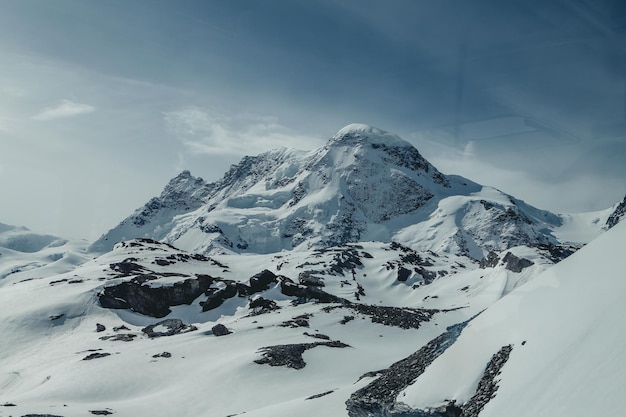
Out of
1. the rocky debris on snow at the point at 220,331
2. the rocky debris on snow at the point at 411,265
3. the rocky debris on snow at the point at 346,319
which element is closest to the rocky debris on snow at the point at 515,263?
the rocky debris on snow at the point at 411,265

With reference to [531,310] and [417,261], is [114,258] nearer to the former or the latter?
[417,261]

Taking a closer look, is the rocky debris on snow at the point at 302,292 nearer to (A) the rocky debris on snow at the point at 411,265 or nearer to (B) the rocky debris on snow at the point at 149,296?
(B) the rocky debris on snow at the point at 149,296

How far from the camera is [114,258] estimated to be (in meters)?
126

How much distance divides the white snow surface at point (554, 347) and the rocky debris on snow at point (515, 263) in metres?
86.2

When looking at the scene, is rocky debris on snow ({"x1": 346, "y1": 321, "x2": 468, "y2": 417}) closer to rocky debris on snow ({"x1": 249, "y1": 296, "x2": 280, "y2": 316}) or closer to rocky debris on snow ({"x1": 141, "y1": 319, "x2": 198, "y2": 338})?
rocky debris on snow ({"x1": 141, "y1": 319, "x2": 198, "y2": 338})

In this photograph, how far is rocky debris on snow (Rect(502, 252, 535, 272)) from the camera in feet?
326

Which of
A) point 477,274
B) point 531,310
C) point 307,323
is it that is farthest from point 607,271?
point 477,274

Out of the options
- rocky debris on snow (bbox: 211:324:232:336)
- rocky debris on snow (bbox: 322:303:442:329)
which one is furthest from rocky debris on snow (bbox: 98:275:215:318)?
rocky debris on snow (bbox: 322:303:442:329)

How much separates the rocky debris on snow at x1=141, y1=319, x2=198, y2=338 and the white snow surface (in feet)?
171

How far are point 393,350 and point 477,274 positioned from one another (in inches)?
2693

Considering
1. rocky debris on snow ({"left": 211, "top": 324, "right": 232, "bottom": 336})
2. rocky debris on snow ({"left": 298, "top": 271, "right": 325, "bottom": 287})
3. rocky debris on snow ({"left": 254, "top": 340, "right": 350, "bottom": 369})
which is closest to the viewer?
rocky debris on snow ({"left": 254, "top": 340, "right": 350, "bottom": 369})

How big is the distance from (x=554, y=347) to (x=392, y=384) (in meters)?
8.10

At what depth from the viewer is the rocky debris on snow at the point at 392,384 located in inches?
783

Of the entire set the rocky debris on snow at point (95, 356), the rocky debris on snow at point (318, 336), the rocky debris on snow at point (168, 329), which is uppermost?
the rocky debris on snow at point (318, 336)
